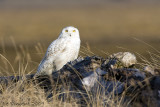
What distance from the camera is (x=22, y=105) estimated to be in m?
4.79

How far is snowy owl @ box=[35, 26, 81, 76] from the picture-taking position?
704 centimetres

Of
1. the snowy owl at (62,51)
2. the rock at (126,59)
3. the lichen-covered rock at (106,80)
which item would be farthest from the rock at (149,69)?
the snowy owl at (62,51)

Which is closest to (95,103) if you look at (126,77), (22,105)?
(126,77)

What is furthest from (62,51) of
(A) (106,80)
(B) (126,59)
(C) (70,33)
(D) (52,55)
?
(A) (106,80)

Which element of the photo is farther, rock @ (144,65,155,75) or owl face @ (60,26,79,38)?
owl face @ (60,26,79,38)

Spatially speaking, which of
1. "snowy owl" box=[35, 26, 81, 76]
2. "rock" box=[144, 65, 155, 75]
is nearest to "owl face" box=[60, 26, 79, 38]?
"snowy owl" box=[35, 26, 81, 76]

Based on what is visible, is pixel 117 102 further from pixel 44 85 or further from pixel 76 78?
pixel 44 85

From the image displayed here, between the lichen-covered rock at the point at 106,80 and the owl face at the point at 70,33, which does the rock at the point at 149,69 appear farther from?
the owl face at the point at 70,33

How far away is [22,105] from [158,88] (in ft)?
5.52

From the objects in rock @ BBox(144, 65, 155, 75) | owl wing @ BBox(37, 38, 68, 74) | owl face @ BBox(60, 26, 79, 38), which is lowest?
owl wing @ BBox(37, 38, 68, 74)

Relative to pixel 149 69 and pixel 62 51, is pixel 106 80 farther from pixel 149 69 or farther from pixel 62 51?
pixel 62 51

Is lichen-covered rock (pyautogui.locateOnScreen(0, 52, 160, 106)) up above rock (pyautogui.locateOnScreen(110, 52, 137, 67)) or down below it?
below

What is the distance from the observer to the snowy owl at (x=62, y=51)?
7035 mm

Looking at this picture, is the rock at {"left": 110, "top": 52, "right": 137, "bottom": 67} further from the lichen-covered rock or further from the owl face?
the owl face
